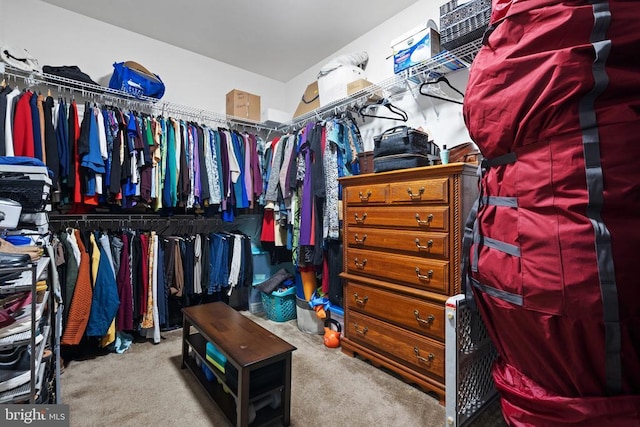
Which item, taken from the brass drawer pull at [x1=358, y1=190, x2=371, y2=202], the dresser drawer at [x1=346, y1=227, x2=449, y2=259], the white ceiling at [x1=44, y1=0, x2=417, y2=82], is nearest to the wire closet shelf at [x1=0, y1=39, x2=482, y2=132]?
the white ceiling at [x1=44, y1=0, x2=417, y2=82]

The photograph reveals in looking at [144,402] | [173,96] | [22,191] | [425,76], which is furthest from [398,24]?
[144,402]

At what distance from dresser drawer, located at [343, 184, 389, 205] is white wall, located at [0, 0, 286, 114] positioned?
2103 millimetres

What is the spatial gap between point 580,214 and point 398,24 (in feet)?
8.01

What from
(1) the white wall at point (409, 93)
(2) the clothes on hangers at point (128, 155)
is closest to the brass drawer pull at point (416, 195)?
(1) the white wall at point (409, 93)

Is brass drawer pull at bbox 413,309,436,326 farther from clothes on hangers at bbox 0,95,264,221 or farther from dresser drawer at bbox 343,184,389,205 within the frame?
clothes on hangers at bbox 0,95,264,221

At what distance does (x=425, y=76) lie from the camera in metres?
2.23

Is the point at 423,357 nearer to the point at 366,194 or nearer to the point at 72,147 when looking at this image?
the point at 366,194

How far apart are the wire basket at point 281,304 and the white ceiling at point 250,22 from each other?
2473 mm

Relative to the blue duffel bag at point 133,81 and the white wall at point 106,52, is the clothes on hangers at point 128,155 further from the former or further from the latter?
the white wall at point 106,52

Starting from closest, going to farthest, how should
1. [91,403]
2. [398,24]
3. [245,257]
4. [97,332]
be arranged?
[91,403] < [97,332] < [398,24] < [245,257]

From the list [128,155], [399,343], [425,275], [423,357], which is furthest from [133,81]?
[423,357]

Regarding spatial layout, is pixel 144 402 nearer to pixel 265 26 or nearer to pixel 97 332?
pixel 97 332

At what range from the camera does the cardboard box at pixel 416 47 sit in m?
2.04

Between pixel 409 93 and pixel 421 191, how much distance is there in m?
1.20
